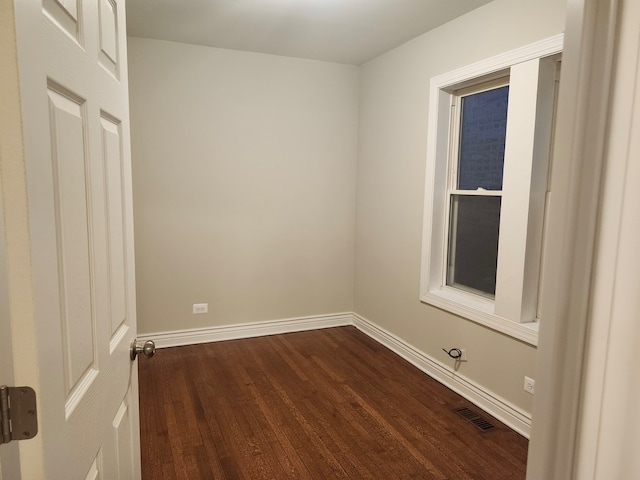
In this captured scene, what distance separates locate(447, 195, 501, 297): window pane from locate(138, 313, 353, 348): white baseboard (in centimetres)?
148

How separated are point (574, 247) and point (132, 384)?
128 centimetres

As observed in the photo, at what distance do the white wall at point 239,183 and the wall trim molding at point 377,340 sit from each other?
8 cm

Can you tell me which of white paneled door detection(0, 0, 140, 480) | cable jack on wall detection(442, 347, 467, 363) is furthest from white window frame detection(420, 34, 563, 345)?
white paneled door detection(0, 0, 140, 480)

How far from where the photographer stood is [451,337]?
10.1 ft

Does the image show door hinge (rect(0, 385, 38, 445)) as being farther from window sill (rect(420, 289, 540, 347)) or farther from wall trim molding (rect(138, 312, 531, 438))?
wall trim molding (rect(138, 312, 531, 438))

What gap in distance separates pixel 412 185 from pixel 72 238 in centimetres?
294

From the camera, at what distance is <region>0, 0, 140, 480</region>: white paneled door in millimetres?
589

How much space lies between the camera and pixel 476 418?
268 cm

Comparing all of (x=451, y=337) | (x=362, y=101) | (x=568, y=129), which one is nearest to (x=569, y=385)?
(x=568, y=129)

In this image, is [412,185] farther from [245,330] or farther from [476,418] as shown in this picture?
[245,330]

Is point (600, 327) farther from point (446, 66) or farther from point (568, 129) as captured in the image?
point (446, 66)

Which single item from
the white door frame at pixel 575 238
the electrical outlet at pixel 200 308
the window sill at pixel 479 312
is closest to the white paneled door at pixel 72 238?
the white door frame at pixel 575 238

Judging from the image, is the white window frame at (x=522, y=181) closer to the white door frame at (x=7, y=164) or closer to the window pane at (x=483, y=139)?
the window pane at (x=483, y=139)

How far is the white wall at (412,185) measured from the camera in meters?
2.54
